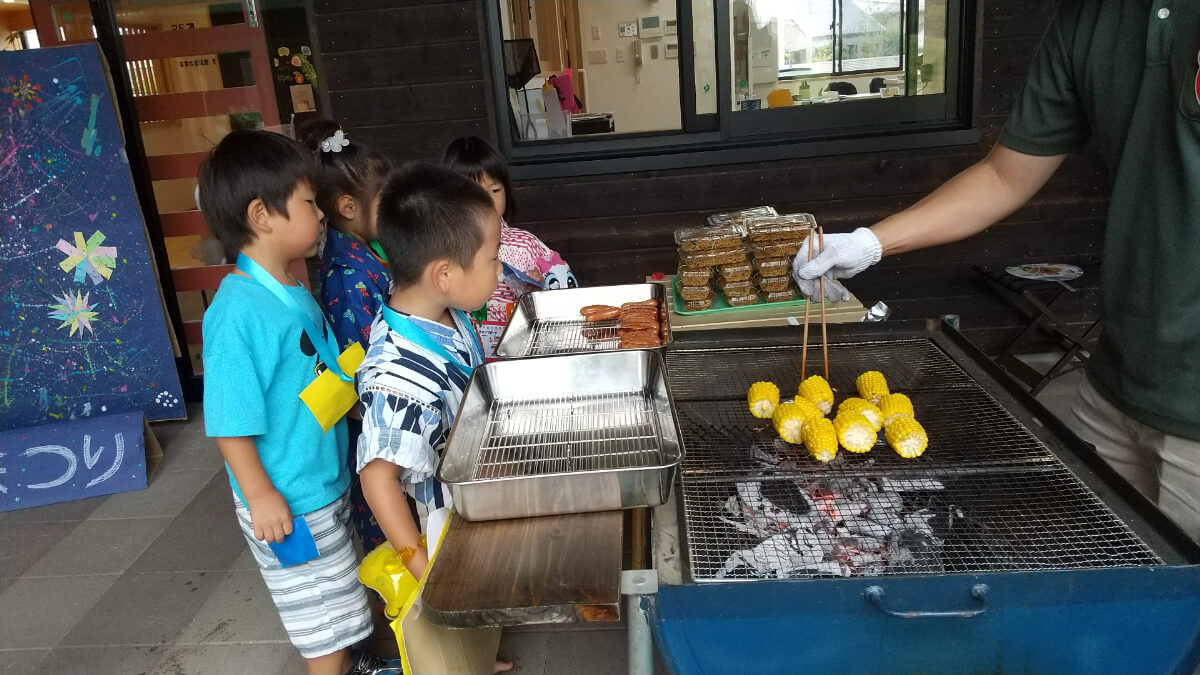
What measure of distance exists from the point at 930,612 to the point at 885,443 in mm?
559

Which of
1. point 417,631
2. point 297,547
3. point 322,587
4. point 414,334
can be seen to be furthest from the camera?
point 322,587

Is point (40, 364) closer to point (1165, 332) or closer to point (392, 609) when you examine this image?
point (392, 609)

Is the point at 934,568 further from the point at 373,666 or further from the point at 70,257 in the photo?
the point at 70,257

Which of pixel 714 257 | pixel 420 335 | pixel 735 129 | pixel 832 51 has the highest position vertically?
pixel 832 51

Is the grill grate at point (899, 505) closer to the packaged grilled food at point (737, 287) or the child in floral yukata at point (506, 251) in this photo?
the packaged grilled food at point (737, 287)

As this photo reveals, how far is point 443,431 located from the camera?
1.93m

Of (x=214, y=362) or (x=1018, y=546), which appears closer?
(x=1018, y=546)

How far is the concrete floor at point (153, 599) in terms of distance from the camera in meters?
2.80

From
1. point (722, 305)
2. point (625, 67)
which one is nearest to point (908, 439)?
point (722, 305)

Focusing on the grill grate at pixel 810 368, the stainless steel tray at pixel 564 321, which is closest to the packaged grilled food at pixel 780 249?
the stainless steel tray at pixel 564 321

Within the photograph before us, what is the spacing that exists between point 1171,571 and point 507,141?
4.08 meters

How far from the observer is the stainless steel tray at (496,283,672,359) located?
2527 mm

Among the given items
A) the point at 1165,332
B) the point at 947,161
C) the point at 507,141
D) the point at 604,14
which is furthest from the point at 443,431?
the point at 604,14

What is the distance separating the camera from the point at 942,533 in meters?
1.36
